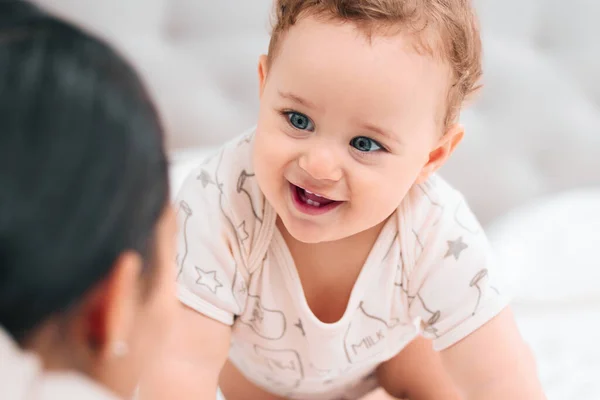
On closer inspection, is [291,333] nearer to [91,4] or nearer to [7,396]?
[7,396]

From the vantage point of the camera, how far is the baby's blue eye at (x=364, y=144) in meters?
0.65

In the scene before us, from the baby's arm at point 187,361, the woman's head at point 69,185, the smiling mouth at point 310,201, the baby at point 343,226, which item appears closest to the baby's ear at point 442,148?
the baby at point 343,226

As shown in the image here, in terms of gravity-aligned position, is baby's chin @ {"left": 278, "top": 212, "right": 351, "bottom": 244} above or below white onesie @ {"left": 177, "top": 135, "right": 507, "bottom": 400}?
above

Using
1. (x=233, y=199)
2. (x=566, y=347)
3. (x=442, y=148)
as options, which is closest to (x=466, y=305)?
(x=442, y=148)

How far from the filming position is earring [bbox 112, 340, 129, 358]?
0.41 meters

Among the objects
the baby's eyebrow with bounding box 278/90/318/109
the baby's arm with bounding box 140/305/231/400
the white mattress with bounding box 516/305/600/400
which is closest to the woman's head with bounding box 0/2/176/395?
the baby's eyebrow with bounding box 278/90/318/109

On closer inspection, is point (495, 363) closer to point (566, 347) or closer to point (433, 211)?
point (433, 211)

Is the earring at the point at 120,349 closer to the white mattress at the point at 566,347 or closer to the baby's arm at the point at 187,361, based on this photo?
the baby's arm at the point at 187,361

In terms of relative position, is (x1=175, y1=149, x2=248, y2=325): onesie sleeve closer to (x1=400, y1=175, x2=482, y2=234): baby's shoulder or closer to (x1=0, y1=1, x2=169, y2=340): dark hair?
(x1=400, y1=175, x2=482, y2=234): baby's shoulder

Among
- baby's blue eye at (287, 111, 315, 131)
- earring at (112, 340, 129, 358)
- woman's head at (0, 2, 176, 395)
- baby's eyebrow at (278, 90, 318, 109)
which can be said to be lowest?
earring at (112, 340, 129, 358)

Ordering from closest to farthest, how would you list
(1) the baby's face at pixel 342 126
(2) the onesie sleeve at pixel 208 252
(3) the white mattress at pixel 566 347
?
1. (1) the baby's face at pixel 342 126
2. (2) the onesie sleeve at pixel 208 252
3. (3) the white mattress at pixel 566 347

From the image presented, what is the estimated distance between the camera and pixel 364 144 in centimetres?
66

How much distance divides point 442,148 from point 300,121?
0.16 meters

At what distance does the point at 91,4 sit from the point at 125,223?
90 centimetres
